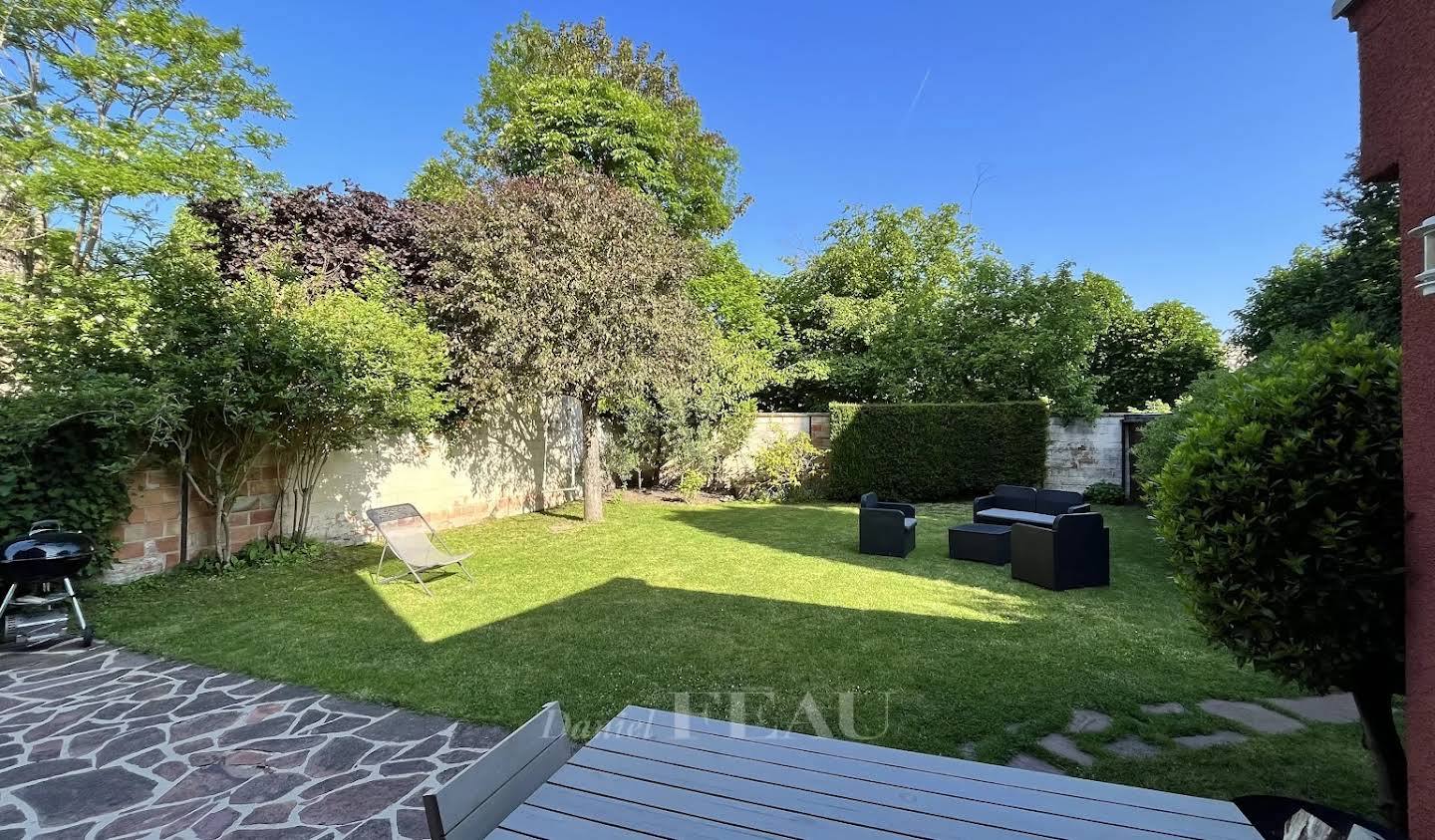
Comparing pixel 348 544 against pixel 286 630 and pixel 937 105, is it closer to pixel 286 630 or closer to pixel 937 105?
pixel 286 630

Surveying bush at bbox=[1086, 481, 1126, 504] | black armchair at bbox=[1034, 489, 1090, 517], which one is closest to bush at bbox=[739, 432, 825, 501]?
black armchair at bbox=[1034, 489, 1090, 517]

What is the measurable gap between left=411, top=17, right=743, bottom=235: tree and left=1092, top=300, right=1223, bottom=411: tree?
500 inches

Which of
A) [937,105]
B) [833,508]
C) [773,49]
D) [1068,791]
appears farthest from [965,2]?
[1068,791]

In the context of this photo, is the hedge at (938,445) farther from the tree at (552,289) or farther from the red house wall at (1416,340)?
the red house wall at (1416,340)

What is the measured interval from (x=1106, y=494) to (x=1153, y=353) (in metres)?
9.19

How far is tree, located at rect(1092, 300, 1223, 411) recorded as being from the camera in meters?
17.7

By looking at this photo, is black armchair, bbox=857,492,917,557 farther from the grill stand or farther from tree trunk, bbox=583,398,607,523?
the grill stand

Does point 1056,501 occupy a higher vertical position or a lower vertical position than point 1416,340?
lower

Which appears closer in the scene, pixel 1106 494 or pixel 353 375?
pixel 353 375

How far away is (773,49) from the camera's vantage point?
40.1ft

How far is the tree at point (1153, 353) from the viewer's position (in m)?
17.7

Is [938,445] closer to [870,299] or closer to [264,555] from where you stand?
[870,299]

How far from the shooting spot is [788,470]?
12.5 metres

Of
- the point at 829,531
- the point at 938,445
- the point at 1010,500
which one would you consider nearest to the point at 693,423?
the point at 829,531
